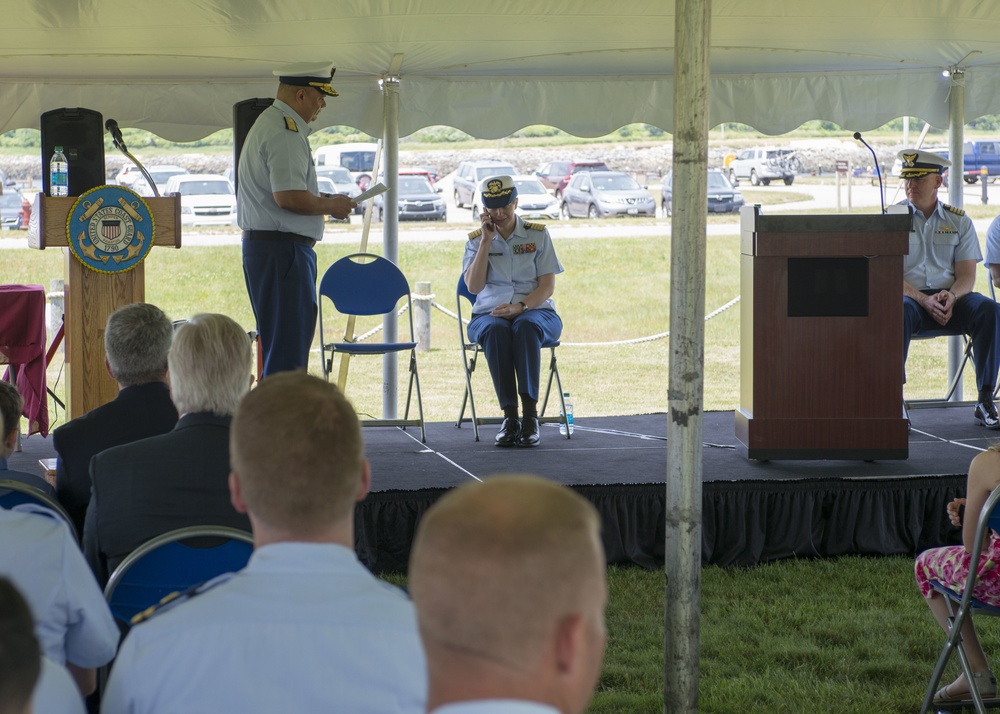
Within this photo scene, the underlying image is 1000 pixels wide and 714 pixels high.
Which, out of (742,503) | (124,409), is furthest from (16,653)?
(742,503)

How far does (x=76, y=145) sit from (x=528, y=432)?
2.36 metres

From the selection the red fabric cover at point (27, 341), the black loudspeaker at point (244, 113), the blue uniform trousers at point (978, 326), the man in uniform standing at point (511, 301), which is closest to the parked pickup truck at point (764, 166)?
the blue uniform trousers at point (978, 326)

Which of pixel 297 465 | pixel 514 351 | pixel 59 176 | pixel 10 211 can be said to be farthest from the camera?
pixel 10 211

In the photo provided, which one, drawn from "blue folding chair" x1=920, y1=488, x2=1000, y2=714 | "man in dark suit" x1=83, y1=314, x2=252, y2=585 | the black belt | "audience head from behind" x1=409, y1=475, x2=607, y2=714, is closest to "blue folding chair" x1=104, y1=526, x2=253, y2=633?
"man in dark suit" x1=83, y1=314, x2=252, y2=585

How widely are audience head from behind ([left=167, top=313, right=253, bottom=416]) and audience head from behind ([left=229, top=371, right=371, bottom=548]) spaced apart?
85 centimetres

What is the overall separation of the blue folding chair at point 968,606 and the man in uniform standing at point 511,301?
102 inches

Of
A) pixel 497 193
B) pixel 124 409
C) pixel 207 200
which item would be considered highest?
pixel 207 200

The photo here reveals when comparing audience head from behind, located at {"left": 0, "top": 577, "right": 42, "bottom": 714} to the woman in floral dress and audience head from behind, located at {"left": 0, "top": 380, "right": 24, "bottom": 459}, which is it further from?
the woman in floral dress

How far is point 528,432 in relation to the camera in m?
5.22

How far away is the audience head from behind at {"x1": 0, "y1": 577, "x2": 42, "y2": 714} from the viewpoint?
89 centimetres

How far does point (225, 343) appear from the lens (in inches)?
93.0

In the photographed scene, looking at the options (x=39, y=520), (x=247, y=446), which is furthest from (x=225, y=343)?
(x=247, y=446)

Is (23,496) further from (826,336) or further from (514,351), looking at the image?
(514,351)

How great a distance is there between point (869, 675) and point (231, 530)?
84.2 inches
